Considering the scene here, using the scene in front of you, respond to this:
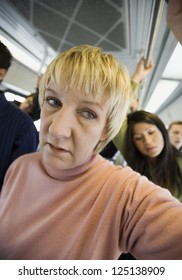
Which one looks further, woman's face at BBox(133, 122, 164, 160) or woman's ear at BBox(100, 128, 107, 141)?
woman's face at BBox(133, 122, 164, 160)

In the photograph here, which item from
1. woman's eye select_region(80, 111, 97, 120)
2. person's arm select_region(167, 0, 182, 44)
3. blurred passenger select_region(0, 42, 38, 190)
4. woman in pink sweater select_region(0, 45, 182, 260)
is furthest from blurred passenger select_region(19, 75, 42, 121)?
person's arm select_region(167, 0, 182, 44)

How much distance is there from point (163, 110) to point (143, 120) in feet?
1.60

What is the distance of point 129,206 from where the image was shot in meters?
0.48

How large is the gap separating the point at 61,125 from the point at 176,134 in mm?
785

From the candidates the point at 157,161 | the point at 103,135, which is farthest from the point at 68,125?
the point at 157,161

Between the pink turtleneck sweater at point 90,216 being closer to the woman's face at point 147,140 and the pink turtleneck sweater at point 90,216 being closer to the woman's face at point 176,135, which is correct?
the woman's face at point 147,140

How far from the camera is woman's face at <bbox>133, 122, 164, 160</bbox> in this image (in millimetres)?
921

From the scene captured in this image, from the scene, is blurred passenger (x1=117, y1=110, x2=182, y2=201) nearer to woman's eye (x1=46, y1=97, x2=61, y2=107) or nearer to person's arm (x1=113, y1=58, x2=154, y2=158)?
person's arm (x1=113, y1=58, x2=154, y2=158)

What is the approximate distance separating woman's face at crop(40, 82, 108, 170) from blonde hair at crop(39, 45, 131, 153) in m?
0.02

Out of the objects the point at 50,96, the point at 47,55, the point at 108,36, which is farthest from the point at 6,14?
the point at 50,96

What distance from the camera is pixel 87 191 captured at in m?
0.56

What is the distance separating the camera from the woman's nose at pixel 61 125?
0.49 m

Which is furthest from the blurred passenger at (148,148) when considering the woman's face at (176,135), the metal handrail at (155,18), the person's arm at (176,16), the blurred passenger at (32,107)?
the person's arm at (176,16)

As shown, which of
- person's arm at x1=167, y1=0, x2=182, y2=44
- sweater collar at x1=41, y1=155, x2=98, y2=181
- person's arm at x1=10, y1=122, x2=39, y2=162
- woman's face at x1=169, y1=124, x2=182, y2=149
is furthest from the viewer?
woman's face at x1=169, y1=124, x2=182, y2=149
